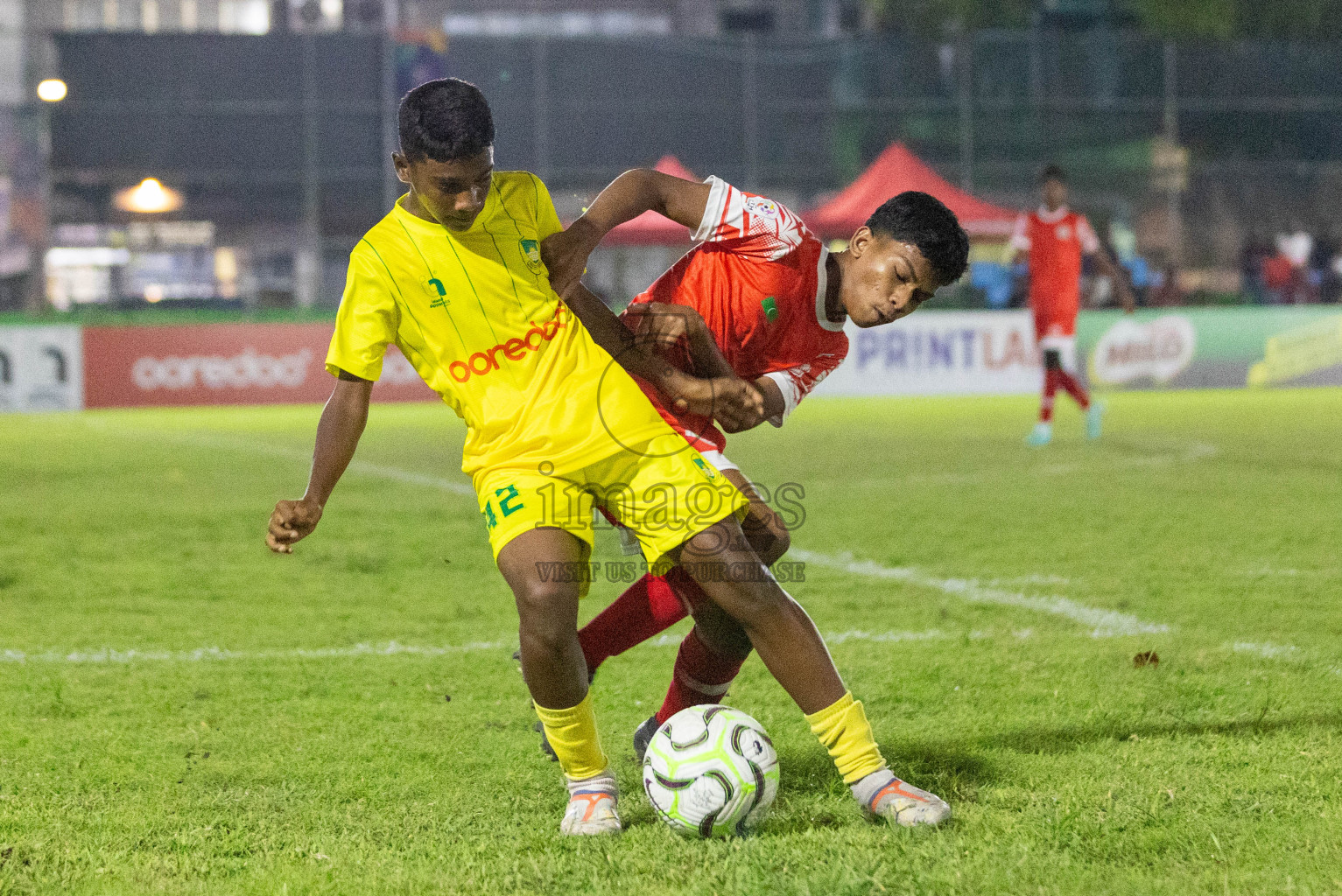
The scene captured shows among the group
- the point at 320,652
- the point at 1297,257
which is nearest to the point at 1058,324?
the point at 320,652

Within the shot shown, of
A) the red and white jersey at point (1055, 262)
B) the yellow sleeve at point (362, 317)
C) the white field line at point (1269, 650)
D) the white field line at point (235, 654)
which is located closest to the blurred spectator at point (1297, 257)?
the red and white jersey at point (1055, 262)

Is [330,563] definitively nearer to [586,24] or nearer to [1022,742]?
[1022,742]

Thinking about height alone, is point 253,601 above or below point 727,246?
below

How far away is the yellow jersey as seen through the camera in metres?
2.75

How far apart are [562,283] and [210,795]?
1.29 metres

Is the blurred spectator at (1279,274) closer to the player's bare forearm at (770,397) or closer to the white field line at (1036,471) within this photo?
the white field line at (1036,471)

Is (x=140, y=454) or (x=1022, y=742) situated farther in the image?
(x=140, y=454)

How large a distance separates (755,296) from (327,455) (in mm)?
940

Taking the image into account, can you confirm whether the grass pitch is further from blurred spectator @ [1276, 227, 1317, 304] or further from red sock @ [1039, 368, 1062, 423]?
blurred spectator @ [1276, 227, 1317, 304]

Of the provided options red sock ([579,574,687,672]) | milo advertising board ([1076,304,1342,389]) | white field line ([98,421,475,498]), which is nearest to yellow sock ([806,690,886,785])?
red sock ([579,574,687,672])

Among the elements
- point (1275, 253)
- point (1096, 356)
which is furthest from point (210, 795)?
point (1275, 253)

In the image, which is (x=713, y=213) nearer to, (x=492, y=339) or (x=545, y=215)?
(x=545, y=215)

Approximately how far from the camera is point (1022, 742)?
3.25 metres

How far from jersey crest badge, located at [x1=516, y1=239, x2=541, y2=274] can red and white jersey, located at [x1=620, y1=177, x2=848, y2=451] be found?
0.30 meters
